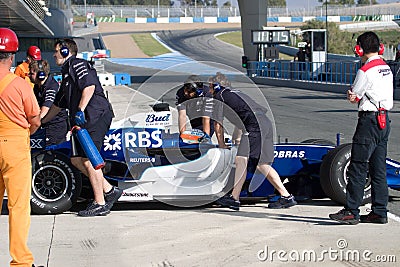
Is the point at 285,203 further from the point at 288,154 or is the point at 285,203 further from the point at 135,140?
the point at 135,140

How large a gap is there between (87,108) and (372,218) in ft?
9.85

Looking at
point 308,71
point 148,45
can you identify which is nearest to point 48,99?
point 308,71

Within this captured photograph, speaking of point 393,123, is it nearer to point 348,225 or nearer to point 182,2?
point 348,225

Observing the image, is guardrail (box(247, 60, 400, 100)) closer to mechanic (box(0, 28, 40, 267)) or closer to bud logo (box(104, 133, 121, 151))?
bud logo (box(104, 133, 121, 151))

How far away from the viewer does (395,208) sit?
8156mm

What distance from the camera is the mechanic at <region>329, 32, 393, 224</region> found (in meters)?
7.09

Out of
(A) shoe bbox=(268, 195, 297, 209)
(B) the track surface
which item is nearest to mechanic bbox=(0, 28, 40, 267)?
(A) shoe bbox=(268, 195, 297, 209)

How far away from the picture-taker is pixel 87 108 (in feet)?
25.5

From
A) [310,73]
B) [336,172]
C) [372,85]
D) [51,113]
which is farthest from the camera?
[310,73]

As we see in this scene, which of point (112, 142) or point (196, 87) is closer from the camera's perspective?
point (112, 142)

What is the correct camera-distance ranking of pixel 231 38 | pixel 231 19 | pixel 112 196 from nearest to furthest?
pixel 112 196 → pixel 231 38 → pixel 231 19

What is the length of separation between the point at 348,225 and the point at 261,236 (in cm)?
91

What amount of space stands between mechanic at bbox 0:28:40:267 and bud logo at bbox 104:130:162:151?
104 inches

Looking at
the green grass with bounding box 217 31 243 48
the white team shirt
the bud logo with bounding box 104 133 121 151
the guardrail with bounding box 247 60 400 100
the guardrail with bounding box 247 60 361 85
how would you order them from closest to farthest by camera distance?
the white team shirt
the bud logo with bounding box 104 133 121 151
the guardrail with bounding box 247 60 400 100
the guardrail with bounding box 247 60 361 85
the green grass with bounding box 217 31 243 48
